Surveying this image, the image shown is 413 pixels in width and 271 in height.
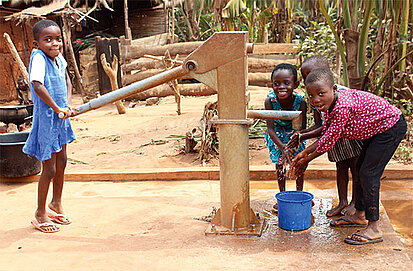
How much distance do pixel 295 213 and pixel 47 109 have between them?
1.93m

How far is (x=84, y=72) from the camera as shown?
1311 centimetres

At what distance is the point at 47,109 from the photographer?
3100mm

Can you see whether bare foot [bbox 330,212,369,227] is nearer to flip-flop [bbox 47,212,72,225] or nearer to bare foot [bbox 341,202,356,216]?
bare foot [bbox 341,202,356,216]

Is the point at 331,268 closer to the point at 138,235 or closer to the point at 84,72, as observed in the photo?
the point at 138,235

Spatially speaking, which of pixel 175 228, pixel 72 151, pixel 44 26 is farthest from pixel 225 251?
pixel 72 151

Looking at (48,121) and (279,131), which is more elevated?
(48,121)

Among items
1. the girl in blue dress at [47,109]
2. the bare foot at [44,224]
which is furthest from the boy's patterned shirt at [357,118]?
the bare foot at [44,224]

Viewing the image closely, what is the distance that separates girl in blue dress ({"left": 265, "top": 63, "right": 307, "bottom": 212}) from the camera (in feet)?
10.3

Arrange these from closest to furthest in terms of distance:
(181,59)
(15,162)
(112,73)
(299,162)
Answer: (299,162) < (15,162) < (112,73) < (181,59)

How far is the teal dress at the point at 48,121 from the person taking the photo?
309 centimetres

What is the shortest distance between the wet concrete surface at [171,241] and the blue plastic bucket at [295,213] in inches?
2.0

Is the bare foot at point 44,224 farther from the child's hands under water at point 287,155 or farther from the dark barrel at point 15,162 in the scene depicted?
the child's hands under water at point 287,155

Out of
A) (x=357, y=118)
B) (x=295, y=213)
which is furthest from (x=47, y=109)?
(x=357, y=118)

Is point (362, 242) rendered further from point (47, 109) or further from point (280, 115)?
point (47, 109)
